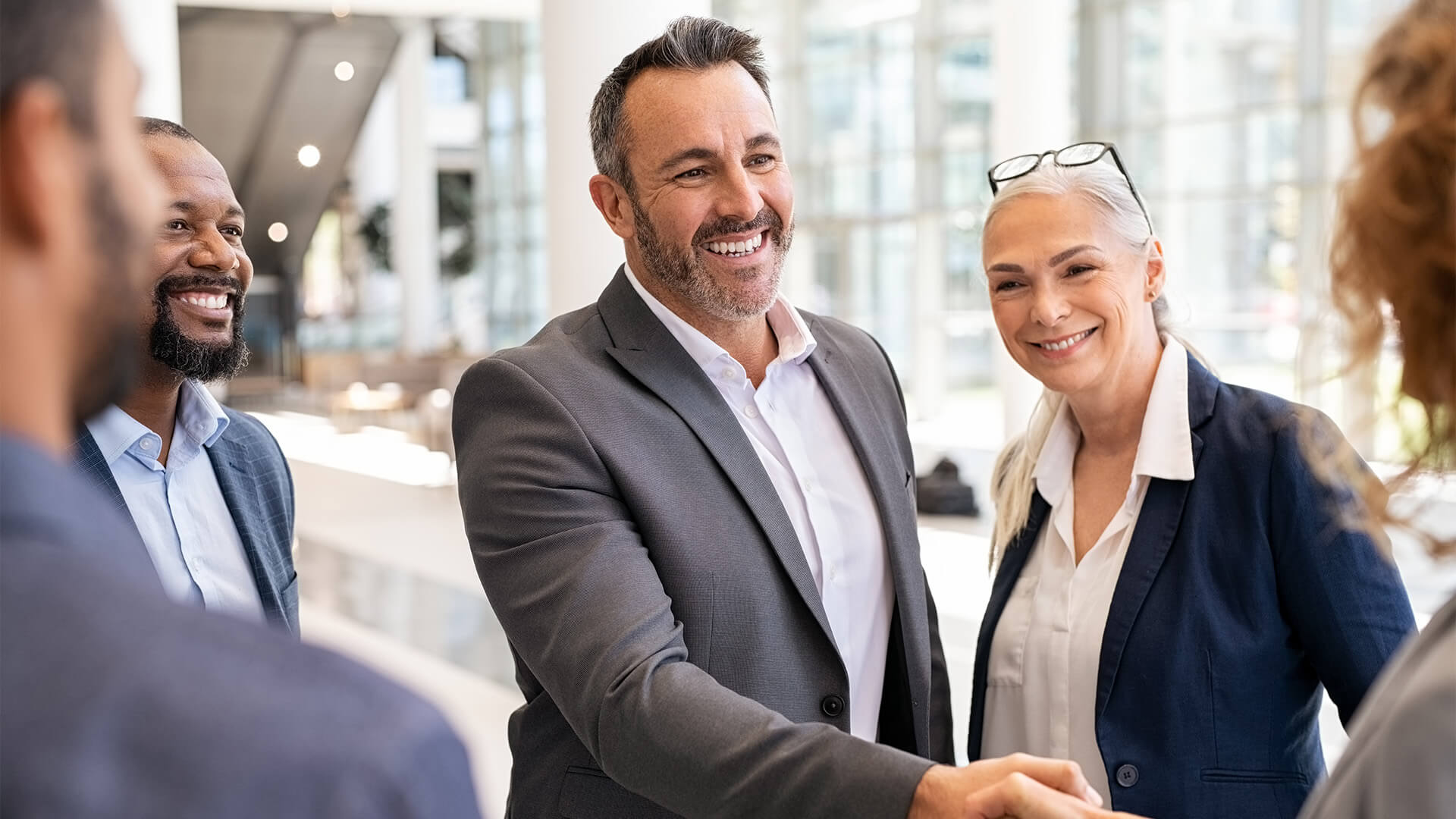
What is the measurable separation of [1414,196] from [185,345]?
200 cm

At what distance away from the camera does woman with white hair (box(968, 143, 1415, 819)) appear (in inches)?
79.5

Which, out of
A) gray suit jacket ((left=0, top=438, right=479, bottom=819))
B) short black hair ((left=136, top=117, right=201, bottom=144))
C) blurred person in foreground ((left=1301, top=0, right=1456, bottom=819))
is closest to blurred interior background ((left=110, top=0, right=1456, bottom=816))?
blurred person in foreground ((left=1301, top=0, right=1456, bottom=819))

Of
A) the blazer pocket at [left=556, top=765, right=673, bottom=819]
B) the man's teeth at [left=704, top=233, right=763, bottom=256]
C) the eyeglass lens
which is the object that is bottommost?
the blazer pocket at [left=556, top=765, right=673, bottom=819]

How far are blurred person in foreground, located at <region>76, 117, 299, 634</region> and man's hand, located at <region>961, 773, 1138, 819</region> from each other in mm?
1313

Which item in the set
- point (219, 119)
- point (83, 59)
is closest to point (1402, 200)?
point (83, 59)

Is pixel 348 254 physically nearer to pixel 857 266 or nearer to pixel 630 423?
pixel 857 266

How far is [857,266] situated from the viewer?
61.1 feet

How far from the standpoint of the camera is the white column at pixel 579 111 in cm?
510

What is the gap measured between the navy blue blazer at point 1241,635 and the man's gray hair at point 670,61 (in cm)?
104

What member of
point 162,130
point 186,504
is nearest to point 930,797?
point 186,504

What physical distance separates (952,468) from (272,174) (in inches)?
576

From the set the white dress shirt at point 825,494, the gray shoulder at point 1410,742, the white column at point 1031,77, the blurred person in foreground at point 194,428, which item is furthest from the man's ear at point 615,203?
the white column at point 1031,77

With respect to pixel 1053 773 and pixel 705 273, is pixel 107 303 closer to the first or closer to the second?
pixel 1053 773

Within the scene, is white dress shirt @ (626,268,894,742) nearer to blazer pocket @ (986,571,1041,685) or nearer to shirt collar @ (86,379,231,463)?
blazer pocket @ (986,571,1041,685)
